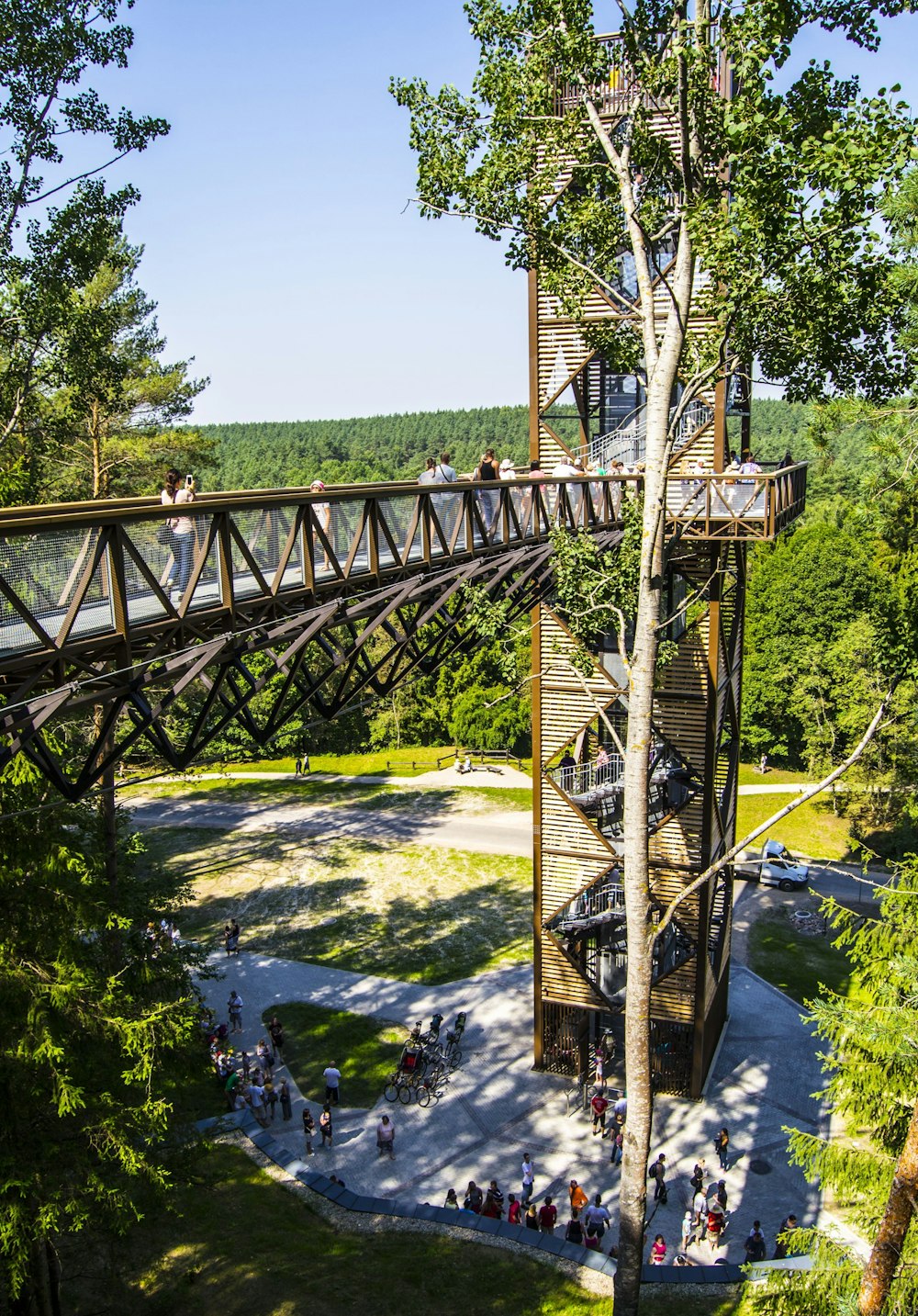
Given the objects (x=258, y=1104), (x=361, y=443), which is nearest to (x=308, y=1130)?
(x=258, y=1104)

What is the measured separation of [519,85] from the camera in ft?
31.4

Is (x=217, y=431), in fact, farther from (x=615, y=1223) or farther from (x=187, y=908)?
(x=615, y=1223)

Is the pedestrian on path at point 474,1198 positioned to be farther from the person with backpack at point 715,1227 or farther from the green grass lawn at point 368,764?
the green grass lawn at point 368,764

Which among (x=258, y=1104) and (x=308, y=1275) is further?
(x=258, y=1104)

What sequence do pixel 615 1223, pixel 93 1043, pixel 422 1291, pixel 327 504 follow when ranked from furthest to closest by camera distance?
pixel 615 1223, pixel 422 1291, pixel 93 1043, pixel 327 504

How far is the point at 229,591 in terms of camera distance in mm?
7848

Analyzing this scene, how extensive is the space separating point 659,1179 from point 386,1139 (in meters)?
4.60

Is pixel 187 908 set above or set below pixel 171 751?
below

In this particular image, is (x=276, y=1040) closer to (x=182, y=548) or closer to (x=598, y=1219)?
(x=598, y=1219)

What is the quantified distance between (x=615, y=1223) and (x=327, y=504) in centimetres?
1271

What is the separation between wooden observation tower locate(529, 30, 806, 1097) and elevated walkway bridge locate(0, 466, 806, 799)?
198 inches

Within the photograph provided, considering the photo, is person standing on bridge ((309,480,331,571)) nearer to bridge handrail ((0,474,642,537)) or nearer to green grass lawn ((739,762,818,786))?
bridge handrail ((0,474,642,537))

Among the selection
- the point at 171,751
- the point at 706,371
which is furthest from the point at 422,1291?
the point at 706,371

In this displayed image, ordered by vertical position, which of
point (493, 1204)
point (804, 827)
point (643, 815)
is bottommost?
point (493, 1204)
